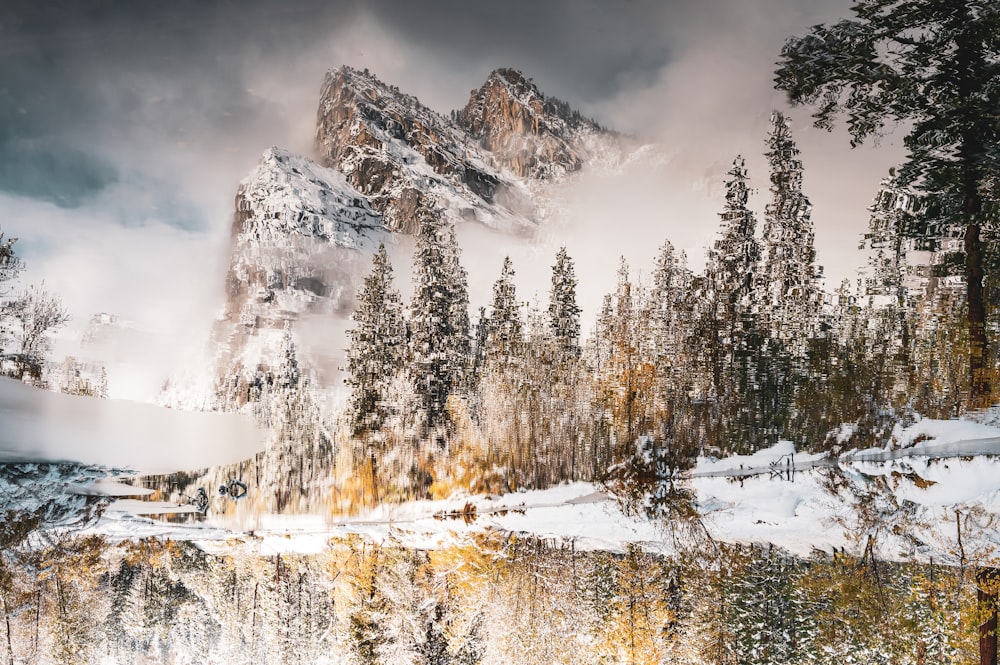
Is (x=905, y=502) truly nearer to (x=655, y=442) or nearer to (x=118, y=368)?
(x=655, y=442)

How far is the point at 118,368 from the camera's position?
1039 centimetres

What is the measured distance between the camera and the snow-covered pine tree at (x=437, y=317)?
8516 mm

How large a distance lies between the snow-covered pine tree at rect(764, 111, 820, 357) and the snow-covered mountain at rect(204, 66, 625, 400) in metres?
2.35

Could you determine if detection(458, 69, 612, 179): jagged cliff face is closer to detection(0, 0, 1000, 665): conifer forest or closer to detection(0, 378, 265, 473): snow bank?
detection(0, 0, 1000, 665): conifer forest

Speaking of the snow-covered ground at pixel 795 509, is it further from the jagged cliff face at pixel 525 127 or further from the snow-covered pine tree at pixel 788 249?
the jagged cliff face at pixel 525 127

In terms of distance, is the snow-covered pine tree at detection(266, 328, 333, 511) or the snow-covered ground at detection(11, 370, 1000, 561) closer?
the snow-covered ground at detection(11, 370, 1000, 561)

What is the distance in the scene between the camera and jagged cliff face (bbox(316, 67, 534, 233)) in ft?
34.7

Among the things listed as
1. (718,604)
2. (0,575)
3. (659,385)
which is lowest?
(718,604)

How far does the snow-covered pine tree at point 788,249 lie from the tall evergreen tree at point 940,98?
1055 mm

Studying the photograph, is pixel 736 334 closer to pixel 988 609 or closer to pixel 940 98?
pixel 940 98

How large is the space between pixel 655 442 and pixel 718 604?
8648 millimetres

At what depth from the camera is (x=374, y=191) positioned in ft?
41.6

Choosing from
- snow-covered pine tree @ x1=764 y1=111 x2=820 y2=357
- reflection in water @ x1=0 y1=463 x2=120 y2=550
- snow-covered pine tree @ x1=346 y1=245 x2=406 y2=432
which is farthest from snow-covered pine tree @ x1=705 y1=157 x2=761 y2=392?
reflection in water @ x1=0 y1=463 x2=120 y2=550

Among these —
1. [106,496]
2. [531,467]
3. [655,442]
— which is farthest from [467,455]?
[106,496]
